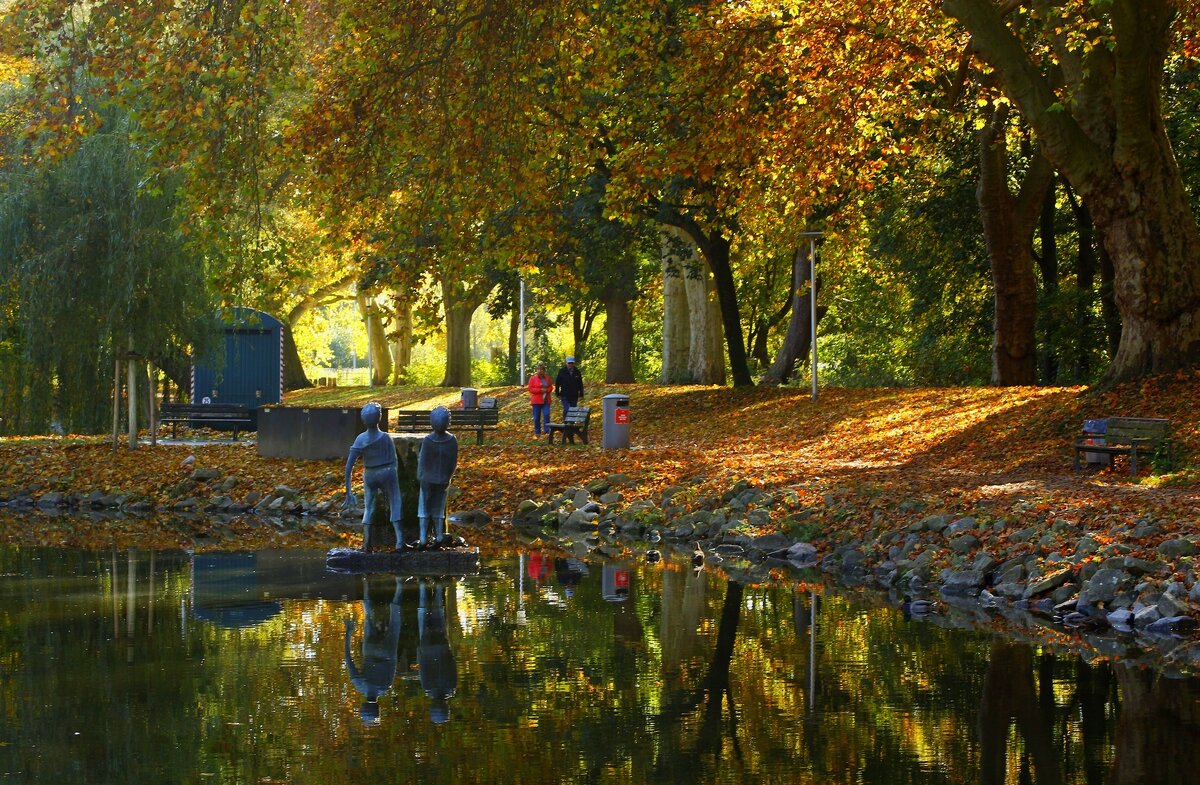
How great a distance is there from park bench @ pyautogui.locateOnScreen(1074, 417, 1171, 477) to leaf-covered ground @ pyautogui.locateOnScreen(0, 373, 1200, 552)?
0.92ft

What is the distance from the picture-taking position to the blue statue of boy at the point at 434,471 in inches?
664

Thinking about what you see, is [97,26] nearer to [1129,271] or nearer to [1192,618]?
[1192,618]

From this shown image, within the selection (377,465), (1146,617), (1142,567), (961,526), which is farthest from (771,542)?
(1146,617)

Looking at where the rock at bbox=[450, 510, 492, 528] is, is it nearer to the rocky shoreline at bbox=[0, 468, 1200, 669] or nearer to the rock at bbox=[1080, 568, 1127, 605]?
the rocky shoreline at bbox=[0, 468, 1200, 669]

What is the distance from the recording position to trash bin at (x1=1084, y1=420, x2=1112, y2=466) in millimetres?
21391

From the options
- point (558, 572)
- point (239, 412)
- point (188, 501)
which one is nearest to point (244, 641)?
point (558, 572)

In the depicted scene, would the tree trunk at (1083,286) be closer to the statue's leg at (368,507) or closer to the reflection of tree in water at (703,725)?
the statue's leg at (368,507)

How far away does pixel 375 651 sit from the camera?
494 inches

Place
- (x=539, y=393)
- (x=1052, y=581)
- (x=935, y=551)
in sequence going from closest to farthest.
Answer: (x=1052, y=581) < (x=935, y=551) < (x=539, y=393)

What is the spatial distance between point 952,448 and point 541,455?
24.0ft

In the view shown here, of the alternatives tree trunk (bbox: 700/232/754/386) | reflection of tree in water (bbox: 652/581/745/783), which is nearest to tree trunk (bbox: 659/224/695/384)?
tree trunk (bbox: 700/232/754/386)

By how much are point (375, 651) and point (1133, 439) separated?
1209 centimetres

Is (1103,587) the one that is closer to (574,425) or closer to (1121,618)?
(1121,618)

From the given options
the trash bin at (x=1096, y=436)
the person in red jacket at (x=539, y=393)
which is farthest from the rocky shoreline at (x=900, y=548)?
the person in red jacket at (x=539, y=393)
